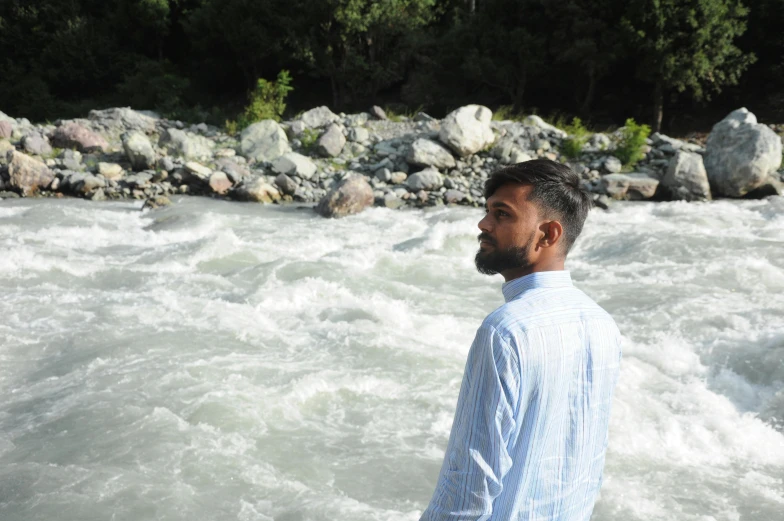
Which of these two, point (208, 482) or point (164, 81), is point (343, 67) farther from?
point (208, 482)

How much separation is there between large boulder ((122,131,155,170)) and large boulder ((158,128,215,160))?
2.64 feet

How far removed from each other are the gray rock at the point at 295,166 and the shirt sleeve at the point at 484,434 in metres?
11.7

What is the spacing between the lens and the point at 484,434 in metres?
1.28

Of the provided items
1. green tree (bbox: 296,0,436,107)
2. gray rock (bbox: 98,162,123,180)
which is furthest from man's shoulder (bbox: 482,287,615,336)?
green tree (bbox: 296,0,436,107)

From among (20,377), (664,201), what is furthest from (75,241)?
(664,201)

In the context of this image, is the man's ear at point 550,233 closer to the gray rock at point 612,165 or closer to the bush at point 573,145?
the gray rock at point 612,165

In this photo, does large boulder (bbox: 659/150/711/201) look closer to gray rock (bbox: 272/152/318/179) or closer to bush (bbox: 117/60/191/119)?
gray rock (bbox: 272/152/318/179)

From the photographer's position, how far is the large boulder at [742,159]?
11762mm

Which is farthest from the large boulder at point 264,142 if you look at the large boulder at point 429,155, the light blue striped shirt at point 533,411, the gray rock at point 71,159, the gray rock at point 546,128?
the light blue striped shirt at point 533,411

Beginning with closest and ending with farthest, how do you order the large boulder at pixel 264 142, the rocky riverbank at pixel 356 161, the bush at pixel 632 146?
the rocky riverbank at pixel 356 161 < the bush at pixel 632 146 < the large boulder at pixel 264 142

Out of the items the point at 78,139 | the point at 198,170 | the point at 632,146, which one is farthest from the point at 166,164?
the point at 632,146

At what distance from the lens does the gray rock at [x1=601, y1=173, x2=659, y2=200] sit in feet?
39.2

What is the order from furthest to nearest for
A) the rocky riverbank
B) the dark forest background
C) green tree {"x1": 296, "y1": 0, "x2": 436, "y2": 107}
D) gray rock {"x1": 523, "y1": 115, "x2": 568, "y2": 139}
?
green tree {"x1": 296, "y1": 0, "x2": 436, "y2": 107}
the dark forest background
gray rock {"x1": 523, "y1": 115, "x2": 568, "y2": 139}
the rocky riverbank

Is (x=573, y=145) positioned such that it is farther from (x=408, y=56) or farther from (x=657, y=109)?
(x=408, y=56)
